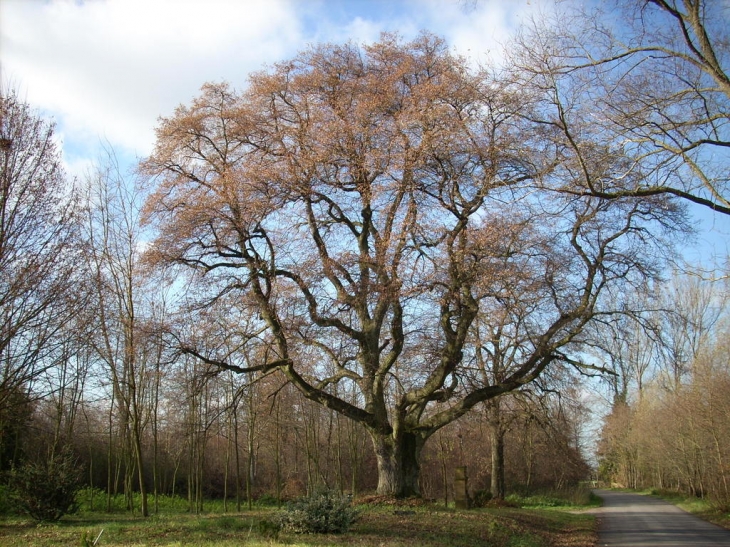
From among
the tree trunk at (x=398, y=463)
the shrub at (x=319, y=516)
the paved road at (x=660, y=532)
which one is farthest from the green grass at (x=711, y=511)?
the shrub at (x=319, y=516)

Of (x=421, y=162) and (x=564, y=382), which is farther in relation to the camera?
(x=564, y=382)

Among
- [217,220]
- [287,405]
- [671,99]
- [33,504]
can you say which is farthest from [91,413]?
[671,99]

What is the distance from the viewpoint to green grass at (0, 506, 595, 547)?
32.6ft

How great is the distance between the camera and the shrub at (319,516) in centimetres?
1085

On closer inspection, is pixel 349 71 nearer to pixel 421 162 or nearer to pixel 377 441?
pixel 421 162

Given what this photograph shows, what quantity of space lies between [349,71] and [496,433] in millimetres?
19701

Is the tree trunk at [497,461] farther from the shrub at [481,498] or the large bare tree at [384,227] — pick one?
the large bare tree at [384,227]

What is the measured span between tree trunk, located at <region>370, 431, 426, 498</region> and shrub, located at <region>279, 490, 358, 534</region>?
212 inches

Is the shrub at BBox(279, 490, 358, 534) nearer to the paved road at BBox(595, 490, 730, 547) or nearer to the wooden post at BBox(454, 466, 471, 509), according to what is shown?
the paved road at BBox(595, 490, 730, 547)

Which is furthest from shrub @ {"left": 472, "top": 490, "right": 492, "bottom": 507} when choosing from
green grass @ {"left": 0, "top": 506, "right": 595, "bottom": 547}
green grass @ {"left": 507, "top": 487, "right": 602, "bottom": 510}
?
green grass @ {"left": 507, "top": 487, "right": 602, "bottom": 510}

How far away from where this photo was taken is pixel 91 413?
112 feet

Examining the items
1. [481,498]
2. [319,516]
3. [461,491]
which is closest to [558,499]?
[481,498]

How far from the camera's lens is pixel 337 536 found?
10.6 metres

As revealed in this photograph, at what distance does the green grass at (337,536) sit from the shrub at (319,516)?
0.99ft
